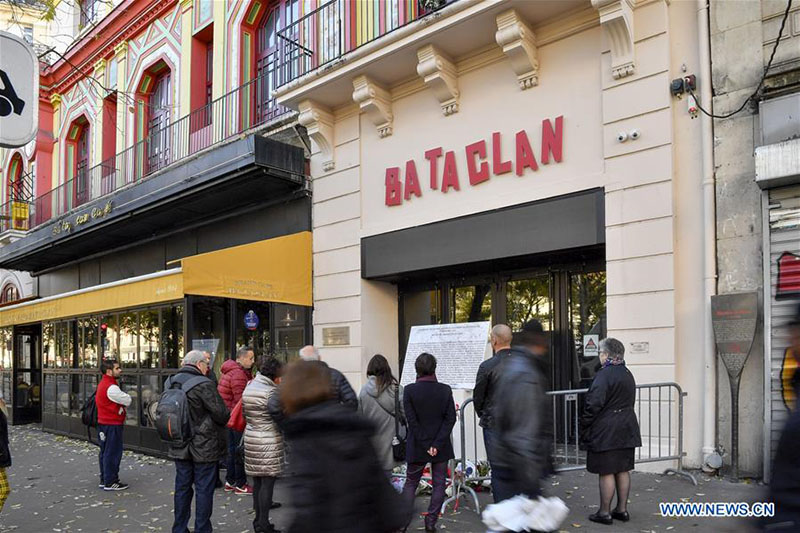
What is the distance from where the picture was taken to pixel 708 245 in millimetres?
7234

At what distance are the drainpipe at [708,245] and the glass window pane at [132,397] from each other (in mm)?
9595

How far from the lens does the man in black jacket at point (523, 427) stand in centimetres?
350

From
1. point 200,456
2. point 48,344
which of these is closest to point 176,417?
point 200,456

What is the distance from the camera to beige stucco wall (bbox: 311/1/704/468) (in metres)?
7.47

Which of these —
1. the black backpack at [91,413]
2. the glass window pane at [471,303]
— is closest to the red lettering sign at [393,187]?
the glass window pane at [471,303]

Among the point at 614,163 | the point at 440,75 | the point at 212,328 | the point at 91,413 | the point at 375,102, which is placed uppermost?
the point at 440,75

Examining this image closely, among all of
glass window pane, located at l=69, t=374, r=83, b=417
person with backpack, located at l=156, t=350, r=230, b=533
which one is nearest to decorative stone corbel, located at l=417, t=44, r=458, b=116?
person with backpack, located at l=156, t=350, r=230, b=533

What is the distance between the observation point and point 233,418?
7727mm

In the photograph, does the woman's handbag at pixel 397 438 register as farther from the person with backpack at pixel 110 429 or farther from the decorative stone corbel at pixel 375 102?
the decorative stone corbel at pixel 375 102

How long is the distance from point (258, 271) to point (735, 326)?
684 centimetres

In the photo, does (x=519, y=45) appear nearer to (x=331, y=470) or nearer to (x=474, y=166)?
(x=474, y=166)

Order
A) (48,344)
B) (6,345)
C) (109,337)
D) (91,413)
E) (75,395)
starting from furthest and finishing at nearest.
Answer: (6,345) < (48,344) < (75,395) < (109,337) < (91,413)

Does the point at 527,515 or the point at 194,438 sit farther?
the point at 194,438

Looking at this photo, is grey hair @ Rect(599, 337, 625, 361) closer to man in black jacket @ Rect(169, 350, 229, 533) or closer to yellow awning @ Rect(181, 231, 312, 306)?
man in black jacket @ Rect(169, 350, 229, 533)
